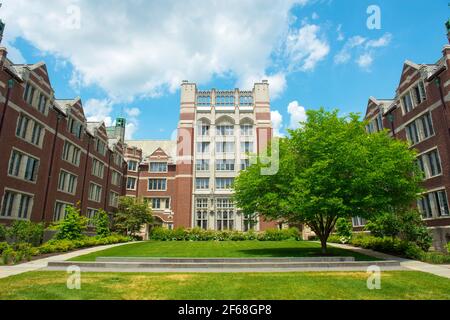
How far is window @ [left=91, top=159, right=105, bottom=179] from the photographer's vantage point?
38.3 metres

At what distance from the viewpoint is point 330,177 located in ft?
54.7

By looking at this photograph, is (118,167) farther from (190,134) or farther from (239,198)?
(239,198)

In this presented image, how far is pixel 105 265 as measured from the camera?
13.9 m

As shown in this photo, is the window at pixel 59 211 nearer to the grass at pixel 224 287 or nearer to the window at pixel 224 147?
the grass at pixel 224 287

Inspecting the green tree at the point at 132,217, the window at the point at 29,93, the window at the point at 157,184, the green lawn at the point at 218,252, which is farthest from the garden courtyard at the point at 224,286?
the window at the point at 157,184

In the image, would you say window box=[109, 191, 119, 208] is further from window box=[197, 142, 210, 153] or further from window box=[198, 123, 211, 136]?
window box=[198, 123, 211, 136]

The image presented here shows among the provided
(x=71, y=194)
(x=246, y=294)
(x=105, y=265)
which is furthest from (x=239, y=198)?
(x=71, y=194)

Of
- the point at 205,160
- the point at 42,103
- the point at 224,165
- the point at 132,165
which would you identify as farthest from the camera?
the point at 132,165

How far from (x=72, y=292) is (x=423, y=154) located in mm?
28766

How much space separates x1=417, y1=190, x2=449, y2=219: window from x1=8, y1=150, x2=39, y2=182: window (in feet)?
114

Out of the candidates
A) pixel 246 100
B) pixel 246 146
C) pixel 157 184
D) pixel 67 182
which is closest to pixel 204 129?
pixel 246 146

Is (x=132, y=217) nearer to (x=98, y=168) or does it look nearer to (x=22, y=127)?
(x=98, y=168)

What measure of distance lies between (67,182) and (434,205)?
35.5 meters

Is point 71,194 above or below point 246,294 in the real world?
above
